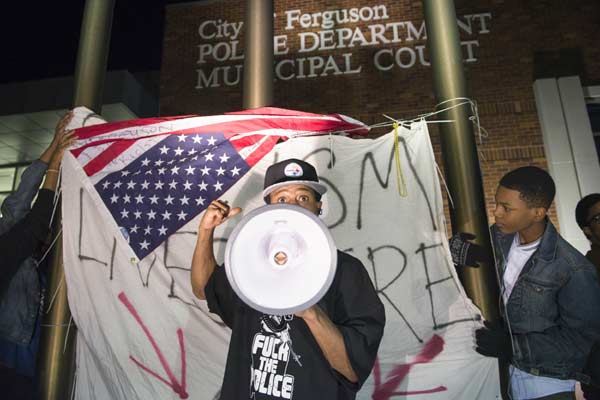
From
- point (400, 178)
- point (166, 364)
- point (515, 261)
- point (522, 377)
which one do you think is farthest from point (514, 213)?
point (166, 364)

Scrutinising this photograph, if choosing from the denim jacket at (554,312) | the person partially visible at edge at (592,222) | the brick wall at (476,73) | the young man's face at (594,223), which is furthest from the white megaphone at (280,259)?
the brick wall at (476,73)

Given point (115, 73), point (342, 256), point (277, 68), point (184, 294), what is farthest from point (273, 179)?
point (115, 73)

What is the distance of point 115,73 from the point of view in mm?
9570

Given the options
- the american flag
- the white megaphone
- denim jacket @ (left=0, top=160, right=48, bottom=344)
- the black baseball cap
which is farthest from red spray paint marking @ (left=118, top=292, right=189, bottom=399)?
the white megaphone

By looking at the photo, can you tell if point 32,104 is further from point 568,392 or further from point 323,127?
point 568,392

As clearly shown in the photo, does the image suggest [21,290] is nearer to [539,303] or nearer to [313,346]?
[313,346]

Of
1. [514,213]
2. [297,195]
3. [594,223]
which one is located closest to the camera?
[297,195]

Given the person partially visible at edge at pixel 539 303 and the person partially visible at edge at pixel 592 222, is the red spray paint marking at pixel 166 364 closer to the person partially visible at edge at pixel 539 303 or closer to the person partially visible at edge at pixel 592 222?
the person partially visible at edge at pixel 539 303

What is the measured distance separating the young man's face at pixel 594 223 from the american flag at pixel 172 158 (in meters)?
1.75

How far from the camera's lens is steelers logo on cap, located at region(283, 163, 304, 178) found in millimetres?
2373

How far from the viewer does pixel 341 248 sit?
3.23 metres

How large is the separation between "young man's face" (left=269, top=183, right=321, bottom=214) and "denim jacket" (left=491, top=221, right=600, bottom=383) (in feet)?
4.35

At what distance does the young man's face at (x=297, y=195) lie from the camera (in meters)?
2.35

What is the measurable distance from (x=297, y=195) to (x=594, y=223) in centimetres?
239
